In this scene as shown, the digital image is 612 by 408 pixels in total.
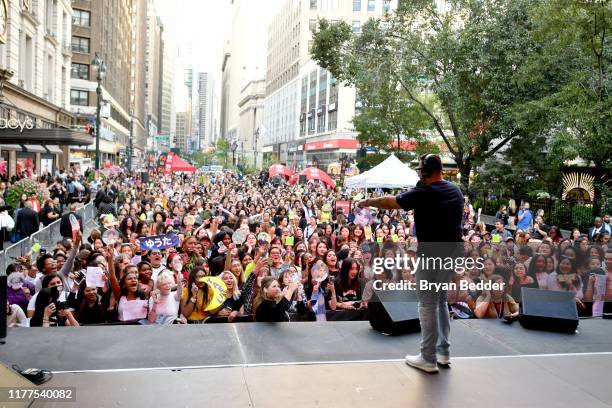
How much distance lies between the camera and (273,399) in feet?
14.1

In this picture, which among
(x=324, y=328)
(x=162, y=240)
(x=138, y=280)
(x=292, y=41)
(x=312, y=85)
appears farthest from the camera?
(x=292, y=41)

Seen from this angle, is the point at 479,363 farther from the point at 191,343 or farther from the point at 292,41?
the point at 292,41

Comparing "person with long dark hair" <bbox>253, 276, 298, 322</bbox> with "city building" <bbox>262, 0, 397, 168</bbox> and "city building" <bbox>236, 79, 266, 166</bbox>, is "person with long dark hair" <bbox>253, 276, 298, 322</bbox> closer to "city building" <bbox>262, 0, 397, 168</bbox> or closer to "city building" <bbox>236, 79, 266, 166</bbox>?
"city building" <bbox>262, 0, 397, 168</bbox>

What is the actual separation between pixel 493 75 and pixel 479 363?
833 inches

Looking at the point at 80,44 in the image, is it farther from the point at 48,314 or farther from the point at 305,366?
the point at 305,366

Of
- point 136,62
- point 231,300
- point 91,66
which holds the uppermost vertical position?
point 136,62

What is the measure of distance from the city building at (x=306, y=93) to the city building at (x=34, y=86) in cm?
2359

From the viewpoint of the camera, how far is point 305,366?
16.5 feet

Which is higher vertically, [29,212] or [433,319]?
[29,212]

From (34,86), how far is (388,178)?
2845 centimetres

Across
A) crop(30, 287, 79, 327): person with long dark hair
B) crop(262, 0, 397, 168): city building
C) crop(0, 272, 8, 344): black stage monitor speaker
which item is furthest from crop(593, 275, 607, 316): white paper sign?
crop(262, 0, 397, 168): city building

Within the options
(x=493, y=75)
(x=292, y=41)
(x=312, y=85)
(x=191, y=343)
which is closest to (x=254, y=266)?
(x=191, y=343)

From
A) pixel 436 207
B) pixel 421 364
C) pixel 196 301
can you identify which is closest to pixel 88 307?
pixel 196 301

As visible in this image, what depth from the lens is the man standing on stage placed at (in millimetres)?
5008
